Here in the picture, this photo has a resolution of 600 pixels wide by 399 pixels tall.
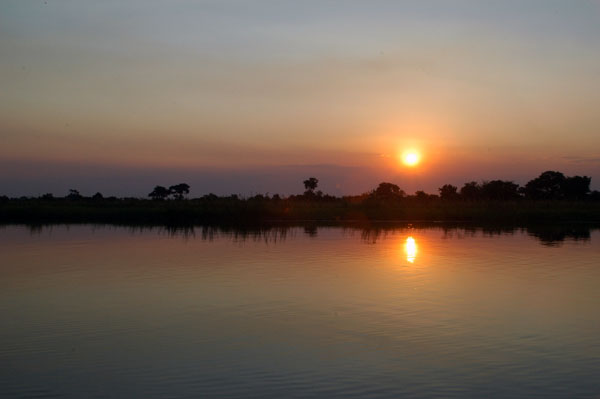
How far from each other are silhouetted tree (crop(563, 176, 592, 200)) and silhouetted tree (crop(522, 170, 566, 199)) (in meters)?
0.45

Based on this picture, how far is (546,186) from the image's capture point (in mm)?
59531

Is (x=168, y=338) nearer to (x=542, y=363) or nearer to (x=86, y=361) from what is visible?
(x=86, y=361)

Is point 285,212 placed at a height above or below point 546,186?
below

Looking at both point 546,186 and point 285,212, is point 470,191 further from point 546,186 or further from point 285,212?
point 285,212

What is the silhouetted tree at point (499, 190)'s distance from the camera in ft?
195

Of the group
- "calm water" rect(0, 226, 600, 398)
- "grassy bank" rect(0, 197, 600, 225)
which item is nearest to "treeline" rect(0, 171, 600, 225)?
"grassy bank" rect(0, 197, 600, 225)

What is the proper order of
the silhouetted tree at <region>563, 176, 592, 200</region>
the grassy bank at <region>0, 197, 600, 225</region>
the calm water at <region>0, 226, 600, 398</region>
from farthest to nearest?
the silhouetted tree at <region>563, 176, 592, 200</region> < the grassy bank at <region>0, 197, 600, 225</region> < the calm water at <region>0, 226, 600, 398</region>

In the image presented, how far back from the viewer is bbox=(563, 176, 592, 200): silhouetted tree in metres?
57.7

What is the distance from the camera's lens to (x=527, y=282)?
12484 mm

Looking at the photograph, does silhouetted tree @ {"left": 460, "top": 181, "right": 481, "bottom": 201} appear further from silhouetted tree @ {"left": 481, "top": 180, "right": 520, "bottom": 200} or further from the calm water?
the calm water

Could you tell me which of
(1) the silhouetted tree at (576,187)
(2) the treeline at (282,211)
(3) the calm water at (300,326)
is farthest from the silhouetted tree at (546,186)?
(3) the calm water at (300,326)

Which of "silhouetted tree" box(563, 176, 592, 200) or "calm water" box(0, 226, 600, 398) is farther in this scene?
"silhouetted tree" box(563, 176, 592, 200)

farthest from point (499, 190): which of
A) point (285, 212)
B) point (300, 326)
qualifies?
point (300, 326)

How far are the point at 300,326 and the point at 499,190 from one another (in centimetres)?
5443
